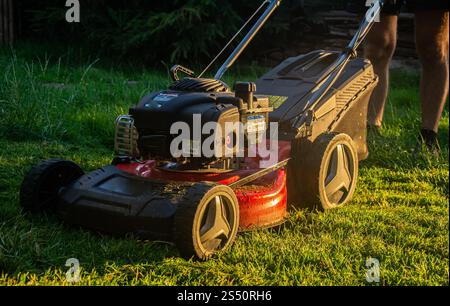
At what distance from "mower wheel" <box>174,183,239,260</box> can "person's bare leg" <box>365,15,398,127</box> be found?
6.83 feet

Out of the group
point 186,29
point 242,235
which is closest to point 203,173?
point 242,235

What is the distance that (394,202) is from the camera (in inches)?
125

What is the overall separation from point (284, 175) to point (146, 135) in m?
0.62

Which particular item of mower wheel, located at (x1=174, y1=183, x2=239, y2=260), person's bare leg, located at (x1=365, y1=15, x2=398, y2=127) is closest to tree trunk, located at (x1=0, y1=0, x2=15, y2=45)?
person's bare leg, located at (x1=365, y1=15, x2=398, y2=127)

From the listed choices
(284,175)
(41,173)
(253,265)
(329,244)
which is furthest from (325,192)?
(41,173)

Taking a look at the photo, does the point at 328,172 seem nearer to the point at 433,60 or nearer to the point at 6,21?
the point at 433,60

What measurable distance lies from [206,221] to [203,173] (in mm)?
325

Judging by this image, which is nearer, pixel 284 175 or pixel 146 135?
pixel 146 135

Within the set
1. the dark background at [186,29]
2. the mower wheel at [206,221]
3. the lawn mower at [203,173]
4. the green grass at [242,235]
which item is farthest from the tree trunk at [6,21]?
the mower wheel at [206,221]

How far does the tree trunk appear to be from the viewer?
738cm

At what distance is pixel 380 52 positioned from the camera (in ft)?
13.3

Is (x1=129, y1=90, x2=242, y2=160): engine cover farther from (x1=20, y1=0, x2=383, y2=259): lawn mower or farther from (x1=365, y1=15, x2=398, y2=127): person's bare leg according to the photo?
(x1=365, y1=15, x2=398, y2=127): person's bare leg

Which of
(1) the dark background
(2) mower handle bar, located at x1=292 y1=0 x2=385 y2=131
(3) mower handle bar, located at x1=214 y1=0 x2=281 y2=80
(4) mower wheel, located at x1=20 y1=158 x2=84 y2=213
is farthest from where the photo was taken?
(1) the dark background

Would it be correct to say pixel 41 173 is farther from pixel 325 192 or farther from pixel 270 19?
pixel 270 19
